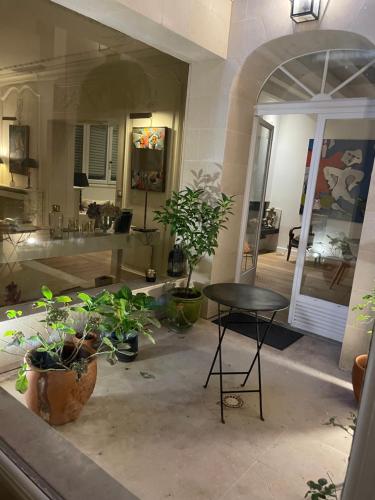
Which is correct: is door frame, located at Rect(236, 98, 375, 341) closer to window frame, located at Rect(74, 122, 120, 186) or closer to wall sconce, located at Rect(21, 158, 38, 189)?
window frame, located at Rect(74, 122, 120, 186)

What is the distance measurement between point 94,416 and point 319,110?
10.1ft

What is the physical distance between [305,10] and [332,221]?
5.79 ft

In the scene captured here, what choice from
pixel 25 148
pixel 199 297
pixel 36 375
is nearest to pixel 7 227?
pixel 25 148

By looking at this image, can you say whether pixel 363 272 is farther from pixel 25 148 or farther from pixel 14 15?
pixel 14 15

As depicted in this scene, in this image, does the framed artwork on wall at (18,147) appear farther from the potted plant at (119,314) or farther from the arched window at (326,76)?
the arched window at (326,76)

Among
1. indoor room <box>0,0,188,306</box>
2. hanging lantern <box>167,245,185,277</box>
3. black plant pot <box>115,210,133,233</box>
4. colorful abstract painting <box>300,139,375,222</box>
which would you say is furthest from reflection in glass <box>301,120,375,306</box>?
black plant pot <box>115,210,133,233</box>

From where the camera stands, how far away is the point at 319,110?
3342mm

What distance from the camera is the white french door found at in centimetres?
330

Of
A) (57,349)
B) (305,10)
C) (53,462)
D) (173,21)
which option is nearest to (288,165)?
(305,10)

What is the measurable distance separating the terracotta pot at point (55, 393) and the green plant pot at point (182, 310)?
52.4 inches

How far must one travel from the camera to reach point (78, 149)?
3037 mm

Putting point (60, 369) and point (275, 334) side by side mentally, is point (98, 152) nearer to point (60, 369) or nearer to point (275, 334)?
point (60, 369)

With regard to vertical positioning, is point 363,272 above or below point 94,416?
above

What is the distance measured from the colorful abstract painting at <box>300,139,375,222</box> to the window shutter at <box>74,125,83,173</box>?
2161 millimetres
